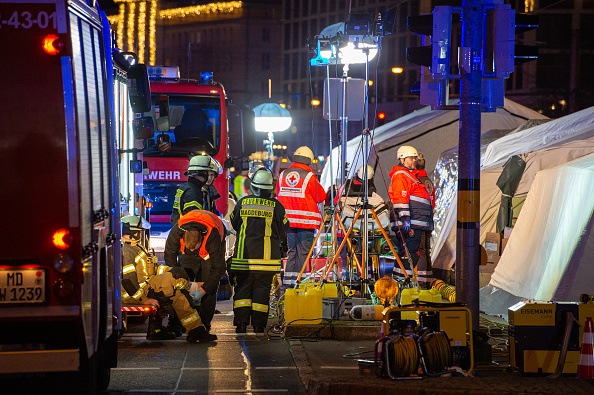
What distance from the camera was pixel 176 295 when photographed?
893 cm

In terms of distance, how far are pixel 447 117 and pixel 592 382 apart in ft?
52.5

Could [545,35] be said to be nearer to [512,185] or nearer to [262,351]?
[512,185]

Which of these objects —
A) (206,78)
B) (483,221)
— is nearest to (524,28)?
(483,221)

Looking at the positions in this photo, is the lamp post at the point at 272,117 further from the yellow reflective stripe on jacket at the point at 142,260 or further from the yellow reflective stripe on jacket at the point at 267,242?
the yellow reflective stripe on jacket at the point at 142,260

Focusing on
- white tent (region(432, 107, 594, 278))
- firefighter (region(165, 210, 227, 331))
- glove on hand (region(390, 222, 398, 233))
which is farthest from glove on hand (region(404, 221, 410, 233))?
firefighter (region(165, 210, 227, 331))

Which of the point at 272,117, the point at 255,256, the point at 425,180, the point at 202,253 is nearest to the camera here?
the point at 202,253

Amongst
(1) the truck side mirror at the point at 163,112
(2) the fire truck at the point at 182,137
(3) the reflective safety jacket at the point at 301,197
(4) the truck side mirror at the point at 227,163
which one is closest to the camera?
(1) the truck side mirror at the point at 163,112

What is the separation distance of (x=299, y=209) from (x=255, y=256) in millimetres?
2907

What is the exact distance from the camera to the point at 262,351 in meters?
8.67

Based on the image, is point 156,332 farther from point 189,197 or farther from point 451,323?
point 451,323

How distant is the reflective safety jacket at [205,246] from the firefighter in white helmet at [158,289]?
224 millimetres

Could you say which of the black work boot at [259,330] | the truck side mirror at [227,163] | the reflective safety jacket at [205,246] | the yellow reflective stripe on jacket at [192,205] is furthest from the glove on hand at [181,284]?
the truck side mirror at [227,163]

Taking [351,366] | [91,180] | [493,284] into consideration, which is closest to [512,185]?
[493,284]

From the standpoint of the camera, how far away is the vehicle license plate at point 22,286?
4.92 m
